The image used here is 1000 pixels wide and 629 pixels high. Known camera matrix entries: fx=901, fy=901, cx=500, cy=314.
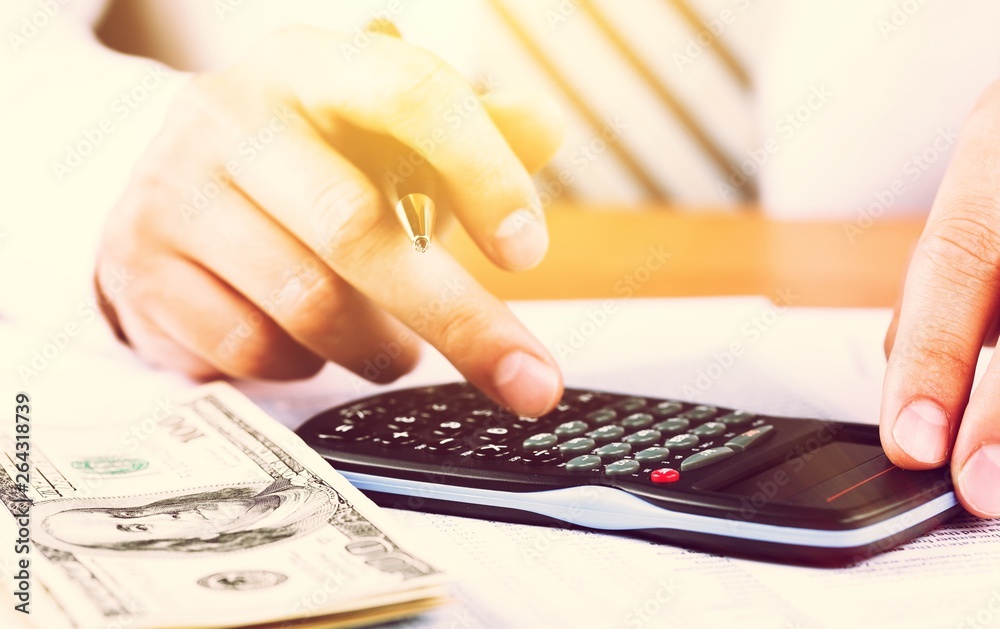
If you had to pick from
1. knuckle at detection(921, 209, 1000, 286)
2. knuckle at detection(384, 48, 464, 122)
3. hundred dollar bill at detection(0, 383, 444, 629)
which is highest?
knuckle at detection(384, 48, 464, 122)

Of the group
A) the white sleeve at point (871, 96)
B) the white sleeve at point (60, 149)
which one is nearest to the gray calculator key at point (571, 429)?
the white sleeve at point (60, 149)

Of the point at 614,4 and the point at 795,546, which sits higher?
the point at 614,4

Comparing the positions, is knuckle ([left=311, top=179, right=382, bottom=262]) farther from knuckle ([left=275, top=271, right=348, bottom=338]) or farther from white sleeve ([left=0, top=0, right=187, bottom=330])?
white sleeve ([left=0, top=0, right=187, bottom=330])

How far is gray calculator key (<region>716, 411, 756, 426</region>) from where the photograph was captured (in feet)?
1.22

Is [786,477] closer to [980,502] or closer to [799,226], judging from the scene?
[980,502]

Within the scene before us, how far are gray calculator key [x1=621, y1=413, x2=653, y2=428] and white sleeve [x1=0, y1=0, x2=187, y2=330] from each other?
0.41 metres

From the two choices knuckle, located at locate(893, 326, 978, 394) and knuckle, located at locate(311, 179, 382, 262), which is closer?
knuckle, located at locate(893, 326, 978, 394)

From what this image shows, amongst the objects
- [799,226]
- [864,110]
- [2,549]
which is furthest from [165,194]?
[864,110]

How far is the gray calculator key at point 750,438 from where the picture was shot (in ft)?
1.10

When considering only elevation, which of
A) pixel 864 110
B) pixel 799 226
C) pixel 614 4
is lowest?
pixel 799 226

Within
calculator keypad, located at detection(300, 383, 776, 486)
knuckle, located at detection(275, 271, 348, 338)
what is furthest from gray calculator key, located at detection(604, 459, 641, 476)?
knuckle, located at detection(275, 271, 348, 338)

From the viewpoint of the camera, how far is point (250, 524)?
291 mm

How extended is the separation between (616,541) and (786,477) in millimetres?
63

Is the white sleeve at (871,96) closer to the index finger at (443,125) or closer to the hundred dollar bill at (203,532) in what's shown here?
the index finger at (443,125)
